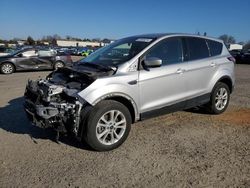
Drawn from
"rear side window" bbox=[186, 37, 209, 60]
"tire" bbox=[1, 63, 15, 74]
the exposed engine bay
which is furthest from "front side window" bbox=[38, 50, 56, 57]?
the exposed engine bay

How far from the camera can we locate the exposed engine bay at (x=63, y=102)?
4629 millimetres

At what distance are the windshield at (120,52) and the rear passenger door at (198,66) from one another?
954mm

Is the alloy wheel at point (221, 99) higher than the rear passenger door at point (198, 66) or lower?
lower

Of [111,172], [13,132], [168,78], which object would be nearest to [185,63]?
[168,78]

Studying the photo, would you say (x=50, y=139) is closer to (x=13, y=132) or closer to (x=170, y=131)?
(x=13, y=132)

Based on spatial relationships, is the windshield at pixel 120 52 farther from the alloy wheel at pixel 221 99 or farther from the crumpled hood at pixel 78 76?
the alloy wheel at pixel 221 99

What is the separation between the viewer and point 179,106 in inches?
233

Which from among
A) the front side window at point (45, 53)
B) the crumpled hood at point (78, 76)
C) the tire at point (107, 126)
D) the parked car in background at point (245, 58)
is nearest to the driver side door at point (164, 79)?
the tire at point (107, 126)

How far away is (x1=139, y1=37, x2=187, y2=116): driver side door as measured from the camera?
5301mm

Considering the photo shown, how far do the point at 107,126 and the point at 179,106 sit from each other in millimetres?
1714

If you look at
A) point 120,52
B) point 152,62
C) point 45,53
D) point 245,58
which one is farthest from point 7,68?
point 245,58

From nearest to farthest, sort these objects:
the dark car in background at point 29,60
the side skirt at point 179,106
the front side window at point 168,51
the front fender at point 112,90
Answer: the front fender at point 112,90, the side skirt at point 179,106, the front side window at point 168,51, the dark car in background at point 29,60

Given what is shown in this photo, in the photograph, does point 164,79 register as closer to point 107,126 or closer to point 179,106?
point 179,106

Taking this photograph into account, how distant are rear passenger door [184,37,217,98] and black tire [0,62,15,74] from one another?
13074mm
